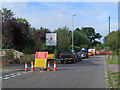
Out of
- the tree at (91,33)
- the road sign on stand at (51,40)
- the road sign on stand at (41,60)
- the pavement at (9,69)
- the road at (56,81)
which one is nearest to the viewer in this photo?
the road at (56,81)

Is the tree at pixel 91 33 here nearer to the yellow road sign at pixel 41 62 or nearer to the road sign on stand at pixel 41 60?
the road sign on stand at pixel 41 60

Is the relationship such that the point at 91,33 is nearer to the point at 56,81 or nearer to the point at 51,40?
the point at 51,40

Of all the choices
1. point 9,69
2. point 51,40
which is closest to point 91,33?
point 51,40

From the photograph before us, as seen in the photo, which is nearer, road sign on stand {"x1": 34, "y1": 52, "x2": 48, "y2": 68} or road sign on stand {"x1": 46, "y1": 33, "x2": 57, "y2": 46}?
road sign on stand {"x1": 34, "y1": 52, "x2": 48, "y2": 68}

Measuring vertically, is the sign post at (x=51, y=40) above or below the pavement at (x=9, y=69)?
above

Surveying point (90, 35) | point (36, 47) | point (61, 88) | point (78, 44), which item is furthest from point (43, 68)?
point (90, 35)

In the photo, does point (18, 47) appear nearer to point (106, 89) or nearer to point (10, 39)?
point (10, 39)

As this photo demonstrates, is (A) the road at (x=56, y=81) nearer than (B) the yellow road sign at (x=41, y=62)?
Yes

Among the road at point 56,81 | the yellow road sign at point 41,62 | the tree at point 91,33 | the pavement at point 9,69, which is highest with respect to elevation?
the tree at point 91,33

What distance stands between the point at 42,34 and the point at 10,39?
74.7ft

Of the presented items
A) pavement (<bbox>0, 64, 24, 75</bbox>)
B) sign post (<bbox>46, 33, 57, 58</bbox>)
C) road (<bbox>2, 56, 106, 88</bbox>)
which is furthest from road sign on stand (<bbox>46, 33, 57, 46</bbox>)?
road (<bbox>2, 56, 106, 88</bbox>)

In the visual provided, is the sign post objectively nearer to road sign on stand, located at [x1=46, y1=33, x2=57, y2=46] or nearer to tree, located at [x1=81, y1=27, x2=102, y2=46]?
road sign on stand, located at [x1=46, y1=33, x2=57, y2=46]

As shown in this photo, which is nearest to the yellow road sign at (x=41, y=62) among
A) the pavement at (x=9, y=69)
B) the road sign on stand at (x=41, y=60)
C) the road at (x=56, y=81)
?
the road sign on stand at (x=41, y=60)

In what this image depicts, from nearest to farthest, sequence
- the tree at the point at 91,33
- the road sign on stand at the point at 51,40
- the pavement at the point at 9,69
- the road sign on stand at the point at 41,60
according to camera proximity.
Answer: the pavement at the point at 9,69 < the road sign on stand at the point at 41,60 < the road sign on stand at the point at 51,40 < the tree at the point at 91,33
